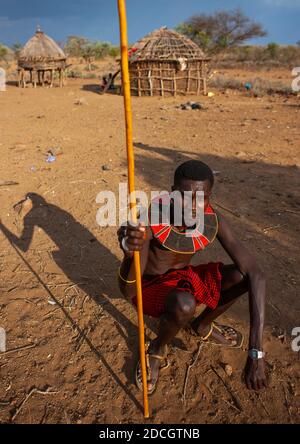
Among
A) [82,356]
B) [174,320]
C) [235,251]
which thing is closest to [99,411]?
[82,356]

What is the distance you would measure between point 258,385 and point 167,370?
55cm

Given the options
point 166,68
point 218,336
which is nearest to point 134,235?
point 218,336

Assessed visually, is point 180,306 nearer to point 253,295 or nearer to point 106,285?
point 253,295

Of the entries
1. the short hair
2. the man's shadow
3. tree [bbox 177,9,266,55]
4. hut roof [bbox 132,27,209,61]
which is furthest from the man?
tree [bbox 177,9,266,55]

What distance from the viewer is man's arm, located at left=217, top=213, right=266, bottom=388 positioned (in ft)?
5.73

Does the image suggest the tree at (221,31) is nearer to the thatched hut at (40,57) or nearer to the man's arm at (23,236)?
the thatched hut at (40,57)

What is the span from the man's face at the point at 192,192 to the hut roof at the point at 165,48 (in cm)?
1198

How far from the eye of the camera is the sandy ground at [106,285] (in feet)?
6.15

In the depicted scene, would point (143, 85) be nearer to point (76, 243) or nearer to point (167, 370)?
point (76, 243)

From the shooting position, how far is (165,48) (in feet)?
42.4

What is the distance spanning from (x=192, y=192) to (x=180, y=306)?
1.91 ft

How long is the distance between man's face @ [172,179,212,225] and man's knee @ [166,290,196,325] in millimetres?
439

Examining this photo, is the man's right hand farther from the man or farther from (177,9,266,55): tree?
(177,9,266,55): tree

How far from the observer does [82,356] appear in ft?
7.00
